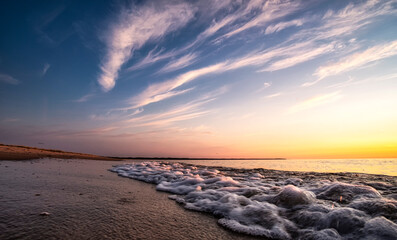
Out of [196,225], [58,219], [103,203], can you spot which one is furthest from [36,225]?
[196,225]

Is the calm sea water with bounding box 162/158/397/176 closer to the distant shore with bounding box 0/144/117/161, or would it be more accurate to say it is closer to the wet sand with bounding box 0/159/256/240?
the wet sand with bounding box 0/159/256/240

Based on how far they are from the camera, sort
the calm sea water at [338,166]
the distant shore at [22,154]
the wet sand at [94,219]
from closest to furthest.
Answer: the wet sand at [94,219], the calm sea water at [338,166], the distant shore at [22,154]

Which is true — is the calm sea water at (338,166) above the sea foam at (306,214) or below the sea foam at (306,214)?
below

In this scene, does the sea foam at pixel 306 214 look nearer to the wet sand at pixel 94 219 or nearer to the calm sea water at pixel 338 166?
the wet sand at pixel 94 219

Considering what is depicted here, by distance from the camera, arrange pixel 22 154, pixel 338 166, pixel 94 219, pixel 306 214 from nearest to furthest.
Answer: pixel 94 219
pixel 306 214
pixel 22 154
pixel 338 166

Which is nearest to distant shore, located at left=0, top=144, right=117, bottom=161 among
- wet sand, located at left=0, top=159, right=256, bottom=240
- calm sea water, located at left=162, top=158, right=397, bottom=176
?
wet sand, located at left=0, top=159, right=256, bottom=240

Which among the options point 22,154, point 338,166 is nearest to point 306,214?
point 338,166

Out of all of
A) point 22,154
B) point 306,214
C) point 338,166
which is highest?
point 22,154

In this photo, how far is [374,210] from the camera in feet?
12.1

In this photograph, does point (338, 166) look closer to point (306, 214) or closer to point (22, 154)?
point (306, 214)

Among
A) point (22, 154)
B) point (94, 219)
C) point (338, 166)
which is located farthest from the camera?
point (338, 166)

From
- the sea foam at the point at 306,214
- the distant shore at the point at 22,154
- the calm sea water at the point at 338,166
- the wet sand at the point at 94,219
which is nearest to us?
the wet sand at the point at 94,219

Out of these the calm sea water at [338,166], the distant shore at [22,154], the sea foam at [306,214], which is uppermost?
the distant shore at [22,154]

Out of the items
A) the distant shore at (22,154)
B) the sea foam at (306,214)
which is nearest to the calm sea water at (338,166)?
the sea foam at (306,214)
